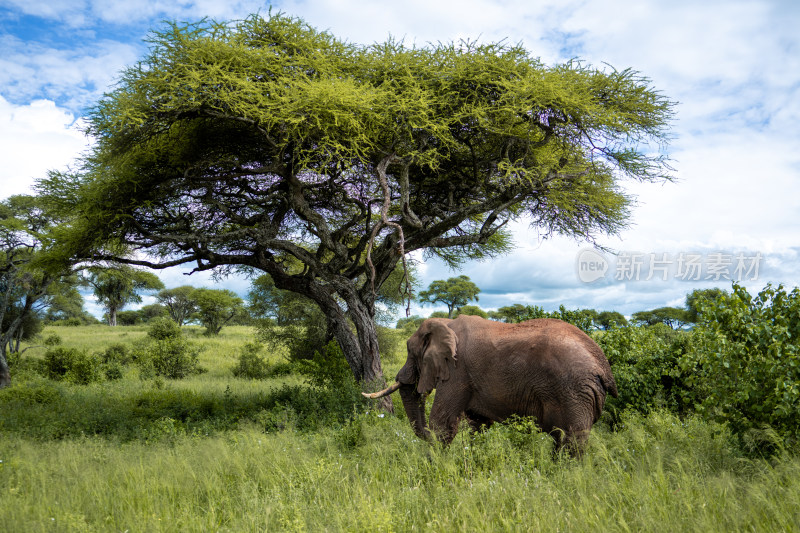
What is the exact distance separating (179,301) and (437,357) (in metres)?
47.2

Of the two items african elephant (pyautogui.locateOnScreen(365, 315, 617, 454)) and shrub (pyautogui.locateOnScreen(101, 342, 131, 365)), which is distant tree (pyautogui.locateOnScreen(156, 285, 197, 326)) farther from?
african elephant (pyautogui.locateOnScreen(365, 315, 617, 454))

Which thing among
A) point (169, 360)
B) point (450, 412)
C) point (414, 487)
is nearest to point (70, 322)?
point (169, 360)

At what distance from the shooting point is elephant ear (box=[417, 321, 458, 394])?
714 cm

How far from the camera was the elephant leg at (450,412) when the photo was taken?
23.2 feet

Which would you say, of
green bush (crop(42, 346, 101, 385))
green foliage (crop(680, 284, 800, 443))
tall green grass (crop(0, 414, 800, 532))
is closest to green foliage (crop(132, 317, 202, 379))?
green bush (crop(42, 346, 101, 385))

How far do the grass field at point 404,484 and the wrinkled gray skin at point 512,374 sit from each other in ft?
1.10

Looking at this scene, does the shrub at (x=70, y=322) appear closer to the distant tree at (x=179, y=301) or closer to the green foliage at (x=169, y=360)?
the distant tree at (x=179, y=301)

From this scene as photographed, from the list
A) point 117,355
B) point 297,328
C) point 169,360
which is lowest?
point 117,355

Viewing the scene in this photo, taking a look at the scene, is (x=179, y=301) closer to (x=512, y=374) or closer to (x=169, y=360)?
(x=169, y=360)

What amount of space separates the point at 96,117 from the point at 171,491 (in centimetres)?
967

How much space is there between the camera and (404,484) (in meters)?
5.66

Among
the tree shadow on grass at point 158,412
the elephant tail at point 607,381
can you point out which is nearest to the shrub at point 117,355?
the tree shadow on grass at point 158,412

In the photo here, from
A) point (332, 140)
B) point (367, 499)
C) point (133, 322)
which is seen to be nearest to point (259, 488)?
point (367, 499)

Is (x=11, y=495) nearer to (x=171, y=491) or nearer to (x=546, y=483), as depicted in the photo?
(x=171, y=491)
